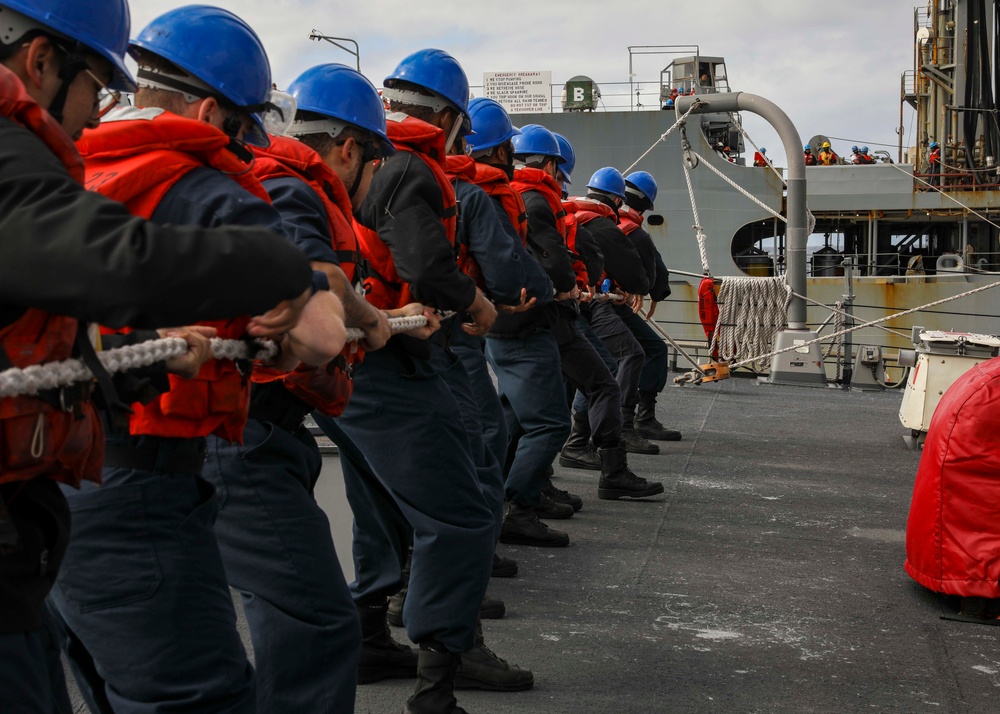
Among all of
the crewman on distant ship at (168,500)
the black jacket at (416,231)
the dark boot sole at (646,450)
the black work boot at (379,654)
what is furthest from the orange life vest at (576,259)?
the crewman on distant ship at (168,500)

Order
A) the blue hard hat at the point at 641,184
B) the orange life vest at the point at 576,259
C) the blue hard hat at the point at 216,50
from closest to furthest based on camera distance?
1. the blue hard hat at the point at 216,50
2. the orange life vest at the point at 576,259
3. the blue hard hat at the point at 641,184

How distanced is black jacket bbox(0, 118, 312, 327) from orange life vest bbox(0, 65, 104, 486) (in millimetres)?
52

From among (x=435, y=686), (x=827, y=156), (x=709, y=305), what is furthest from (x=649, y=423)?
(x=827, y=156)

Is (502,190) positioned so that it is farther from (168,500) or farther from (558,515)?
(168,500)

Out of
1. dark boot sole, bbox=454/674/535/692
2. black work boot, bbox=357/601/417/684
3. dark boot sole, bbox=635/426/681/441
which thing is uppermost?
black work boot, bbox=357/601/417/684

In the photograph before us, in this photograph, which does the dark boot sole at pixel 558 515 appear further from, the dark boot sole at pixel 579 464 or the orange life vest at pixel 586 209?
the orange life vest at pixel 586 209

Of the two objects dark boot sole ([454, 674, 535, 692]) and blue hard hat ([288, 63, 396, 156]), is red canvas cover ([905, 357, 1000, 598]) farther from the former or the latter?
blue hard hat ([288, 63, 396, 156])

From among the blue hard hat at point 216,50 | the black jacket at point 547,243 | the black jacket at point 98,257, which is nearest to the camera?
the black jacket at point 98,257

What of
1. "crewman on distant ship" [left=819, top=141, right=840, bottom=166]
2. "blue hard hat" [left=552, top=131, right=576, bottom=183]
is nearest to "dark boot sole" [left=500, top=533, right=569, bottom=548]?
"blue hard hat" [left=552, top=131, right=576, bottom=183]

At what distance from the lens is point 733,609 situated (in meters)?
4.64

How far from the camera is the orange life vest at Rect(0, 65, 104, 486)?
1.53 m

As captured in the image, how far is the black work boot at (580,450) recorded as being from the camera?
8.09m

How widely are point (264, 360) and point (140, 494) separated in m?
0.37

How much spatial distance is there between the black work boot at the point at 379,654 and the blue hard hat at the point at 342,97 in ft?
5.26
